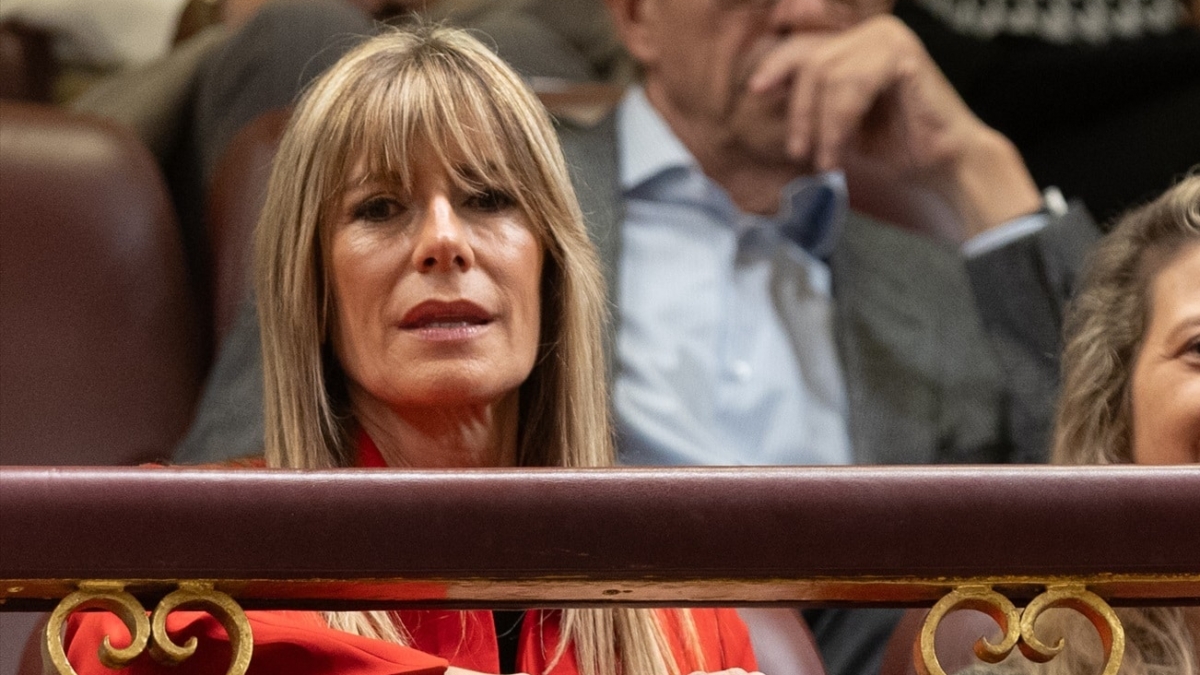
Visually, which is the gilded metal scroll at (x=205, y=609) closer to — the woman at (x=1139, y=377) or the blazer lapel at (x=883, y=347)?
the woman at (x=1139, y=377)

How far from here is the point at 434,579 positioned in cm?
42

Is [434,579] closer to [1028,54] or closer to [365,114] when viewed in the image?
[365,114]

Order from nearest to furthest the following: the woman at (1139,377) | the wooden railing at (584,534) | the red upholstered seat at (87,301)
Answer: the wooden railing at (584,534) < the woman at (1139,377) < the red upholstered seat at (87,301)

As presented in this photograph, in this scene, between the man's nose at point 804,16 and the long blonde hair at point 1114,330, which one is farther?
the man's nose at point 804,16

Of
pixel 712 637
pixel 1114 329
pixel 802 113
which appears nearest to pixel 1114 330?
pixel 1114 329

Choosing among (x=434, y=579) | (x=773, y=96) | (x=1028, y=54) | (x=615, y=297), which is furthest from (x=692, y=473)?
(x=1028, y=54)

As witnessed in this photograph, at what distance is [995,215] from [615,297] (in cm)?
27

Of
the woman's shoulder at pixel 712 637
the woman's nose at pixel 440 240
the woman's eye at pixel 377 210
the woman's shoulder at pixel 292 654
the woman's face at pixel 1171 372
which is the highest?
the woman's eye at pixel 377 210

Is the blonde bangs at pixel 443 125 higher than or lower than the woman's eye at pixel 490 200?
higher

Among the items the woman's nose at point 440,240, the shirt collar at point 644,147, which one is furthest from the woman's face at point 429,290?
the shirt collar at point 644,147

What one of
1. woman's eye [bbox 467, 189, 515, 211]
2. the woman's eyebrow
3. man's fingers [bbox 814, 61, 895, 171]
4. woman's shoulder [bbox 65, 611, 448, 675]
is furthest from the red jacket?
man's fingers [bbox 814, 61, 895, 171]

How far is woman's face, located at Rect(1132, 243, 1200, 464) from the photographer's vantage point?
2.02 feet

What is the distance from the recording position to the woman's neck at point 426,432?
64cm

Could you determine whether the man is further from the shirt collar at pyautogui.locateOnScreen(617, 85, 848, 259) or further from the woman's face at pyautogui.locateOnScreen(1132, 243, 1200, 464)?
the woman's face at pyautogui.locateOnScreen(1132, 243, 1200, 464)
